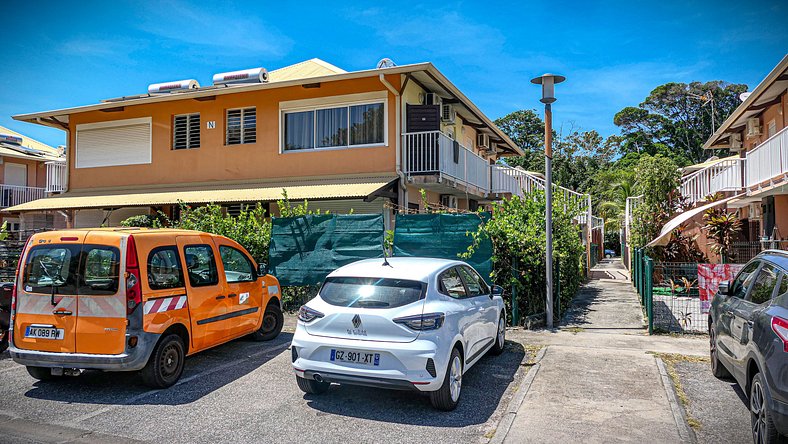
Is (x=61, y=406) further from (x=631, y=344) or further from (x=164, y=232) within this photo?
(x=631, y=344)

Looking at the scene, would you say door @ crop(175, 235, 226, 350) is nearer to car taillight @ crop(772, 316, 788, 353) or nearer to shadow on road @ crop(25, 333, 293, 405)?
shadow on road @ crop(25, 333, 293, 405)

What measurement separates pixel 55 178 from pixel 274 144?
9.09 m

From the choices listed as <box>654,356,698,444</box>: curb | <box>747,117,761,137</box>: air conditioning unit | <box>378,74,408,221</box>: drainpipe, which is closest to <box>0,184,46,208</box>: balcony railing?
<box>378,74,408,221</box>: drainpipe

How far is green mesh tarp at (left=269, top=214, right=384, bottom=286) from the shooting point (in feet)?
35.3

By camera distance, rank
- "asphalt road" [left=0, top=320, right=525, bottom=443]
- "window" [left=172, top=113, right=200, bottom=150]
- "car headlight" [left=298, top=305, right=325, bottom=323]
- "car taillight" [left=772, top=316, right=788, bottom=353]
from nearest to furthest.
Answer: "car taillight" [left=772, top=316, right=788, bottom=353] < "asphalt road" [left=0, top=320, right=525, bottom=443] < "car headlight" [left=298, top=305, right=325, bottom=323] < "window" [left=172, top=113, right=200, bottom=150]

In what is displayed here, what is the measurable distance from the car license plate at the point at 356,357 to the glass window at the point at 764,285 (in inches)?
142

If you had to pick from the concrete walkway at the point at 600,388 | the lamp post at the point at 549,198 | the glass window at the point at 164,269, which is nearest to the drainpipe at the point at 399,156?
the lamp post at the point at 549,198

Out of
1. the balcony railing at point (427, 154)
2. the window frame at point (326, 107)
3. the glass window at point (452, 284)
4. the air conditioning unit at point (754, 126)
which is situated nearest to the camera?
the glass window at point (452, 284)

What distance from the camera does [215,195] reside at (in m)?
14.9

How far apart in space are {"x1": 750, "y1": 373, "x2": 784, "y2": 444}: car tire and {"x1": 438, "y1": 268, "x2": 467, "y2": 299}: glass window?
2890 mm

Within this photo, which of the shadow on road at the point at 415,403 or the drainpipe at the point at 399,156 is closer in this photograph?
the shadow on road at the point at 415,403

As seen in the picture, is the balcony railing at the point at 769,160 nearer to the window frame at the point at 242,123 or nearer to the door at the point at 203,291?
the door at the point at 203,291

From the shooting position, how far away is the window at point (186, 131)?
17203 mm

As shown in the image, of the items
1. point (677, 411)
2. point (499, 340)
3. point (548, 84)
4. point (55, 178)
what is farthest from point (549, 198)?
point (55, 178)
